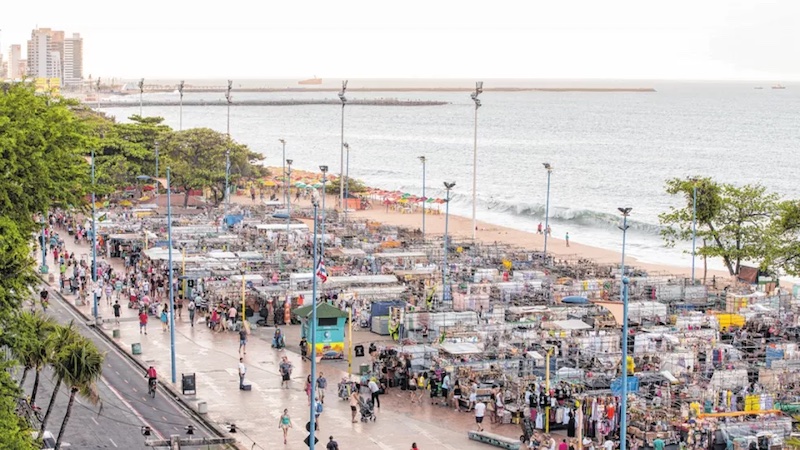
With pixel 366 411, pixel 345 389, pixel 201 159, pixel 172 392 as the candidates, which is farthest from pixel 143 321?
pixel 201 159

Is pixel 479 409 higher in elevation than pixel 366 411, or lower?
higher

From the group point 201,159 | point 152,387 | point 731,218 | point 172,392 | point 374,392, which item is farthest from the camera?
A: point 201,159

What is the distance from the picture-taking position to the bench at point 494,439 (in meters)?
32.4

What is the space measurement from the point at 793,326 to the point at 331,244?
27.2 metres

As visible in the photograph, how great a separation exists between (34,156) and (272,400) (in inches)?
518

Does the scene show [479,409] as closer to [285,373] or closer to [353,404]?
[353,404]

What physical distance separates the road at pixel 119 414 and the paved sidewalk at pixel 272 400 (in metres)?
0.93

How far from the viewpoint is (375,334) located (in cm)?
4709

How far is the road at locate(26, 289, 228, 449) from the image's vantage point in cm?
3272

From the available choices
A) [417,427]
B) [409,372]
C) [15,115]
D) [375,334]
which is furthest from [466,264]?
[15,115]

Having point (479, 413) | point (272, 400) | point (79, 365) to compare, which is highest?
point (79, 365)

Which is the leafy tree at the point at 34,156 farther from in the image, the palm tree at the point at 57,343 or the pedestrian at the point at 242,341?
the pedestrian at the point at 242,341

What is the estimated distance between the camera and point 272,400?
122ft

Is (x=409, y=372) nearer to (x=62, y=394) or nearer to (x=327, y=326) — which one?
(x=327, y=326)
